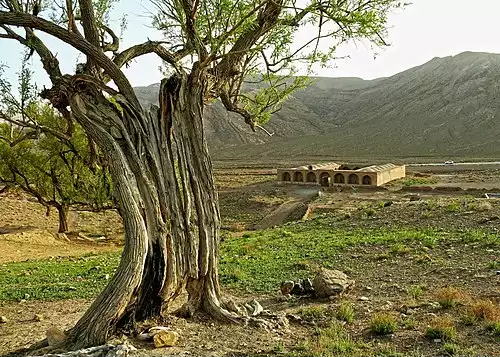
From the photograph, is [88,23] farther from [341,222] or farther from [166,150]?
[341,222]

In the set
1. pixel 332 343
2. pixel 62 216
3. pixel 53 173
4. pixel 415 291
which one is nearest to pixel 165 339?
pixel 332 343

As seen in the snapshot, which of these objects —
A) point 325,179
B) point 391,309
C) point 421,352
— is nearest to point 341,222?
point 391,309

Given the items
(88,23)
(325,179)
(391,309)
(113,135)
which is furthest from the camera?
(325,179)

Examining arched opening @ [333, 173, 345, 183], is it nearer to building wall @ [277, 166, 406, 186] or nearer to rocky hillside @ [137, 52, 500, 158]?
building wall @ [277, 166, 406, 186]

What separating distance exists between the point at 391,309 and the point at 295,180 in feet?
113

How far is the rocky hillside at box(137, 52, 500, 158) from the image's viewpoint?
83.3 m

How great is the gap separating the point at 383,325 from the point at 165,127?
409cm

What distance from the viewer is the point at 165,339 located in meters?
6.45

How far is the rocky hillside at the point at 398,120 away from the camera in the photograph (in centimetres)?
8331

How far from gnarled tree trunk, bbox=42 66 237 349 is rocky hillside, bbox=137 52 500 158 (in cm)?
7143

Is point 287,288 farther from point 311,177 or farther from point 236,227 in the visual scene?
point 311,177

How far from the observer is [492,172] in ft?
151

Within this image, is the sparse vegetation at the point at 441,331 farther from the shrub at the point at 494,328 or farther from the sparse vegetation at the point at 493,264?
the sparse vegetation at the point at 493,264

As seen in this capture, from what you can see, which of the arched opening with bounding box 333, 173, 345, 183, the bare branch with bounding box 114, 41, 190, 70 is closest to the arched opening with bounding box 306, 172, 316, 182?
the arched opening with bounding box 333, 173, 345, 183
